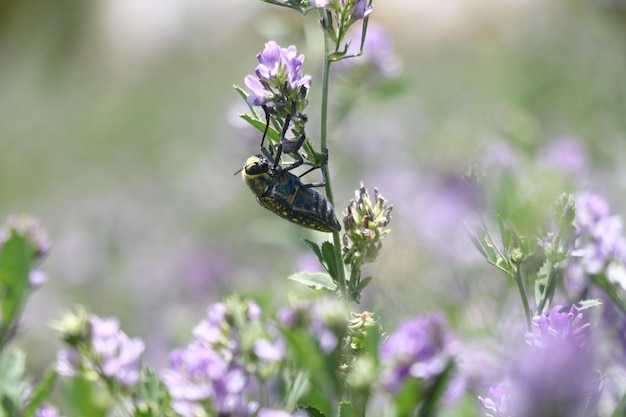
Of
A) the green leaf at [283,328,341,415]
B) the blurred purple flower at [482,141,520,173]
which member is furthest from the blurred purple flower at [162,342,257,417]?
the blurred purple flower at [482,141,520,173]

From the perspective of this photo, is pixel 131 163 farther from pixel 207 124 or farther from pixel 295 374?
pixel 295 374

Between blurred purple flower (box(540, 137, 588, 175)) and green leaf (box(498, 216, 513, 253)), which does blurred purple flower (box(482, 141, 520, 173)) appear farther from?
green leaf (box(498, 216, 513, 253))

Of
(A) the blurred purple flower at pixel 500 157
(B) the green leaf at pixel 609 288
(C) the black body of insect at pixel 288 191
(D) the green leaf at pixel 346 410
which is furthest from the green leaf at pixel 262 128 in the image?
(A) the blurred purple flower at pixel 500 157

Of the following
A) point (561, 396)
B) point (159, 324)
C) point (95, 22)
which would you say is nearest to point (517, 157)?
point (159, 324)

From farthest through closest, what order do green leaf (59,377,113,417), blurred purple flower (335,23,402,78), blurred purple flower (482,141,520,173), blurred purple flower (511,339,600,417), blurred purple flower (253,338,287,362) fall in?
1. blurred purple flower (335,23,402,78)
2. blurred purple flower (482,141,520,173)
3. green leaf (59,377,113,417)
4. blurred purple flower (253,338,287,362)
5. blurred purple flower (511,339,600,417)

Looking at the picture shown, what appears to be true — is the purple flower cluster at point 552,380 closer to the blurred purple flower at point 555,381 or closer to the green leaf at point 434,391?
the blurred purple flower at point 555,381
